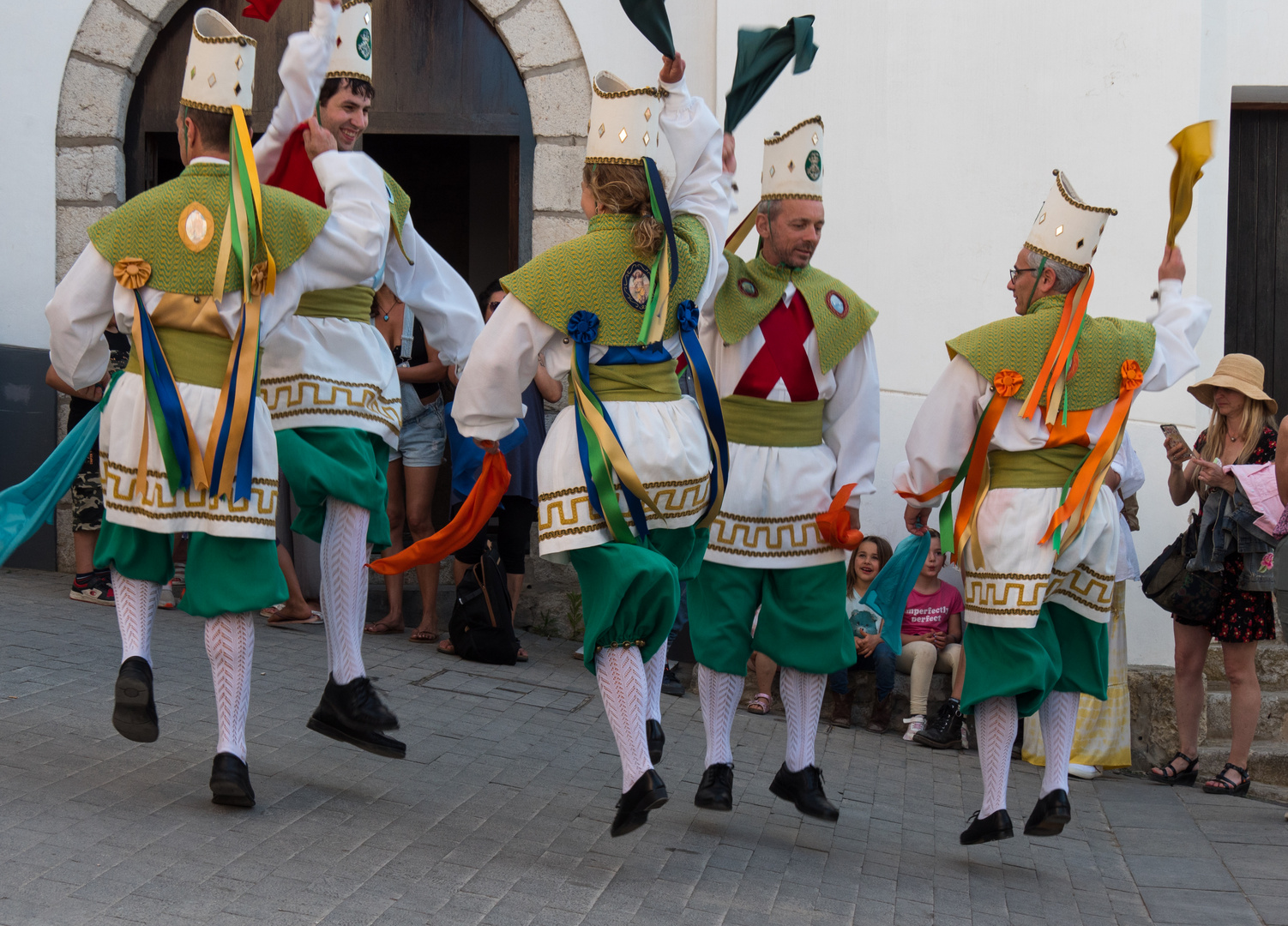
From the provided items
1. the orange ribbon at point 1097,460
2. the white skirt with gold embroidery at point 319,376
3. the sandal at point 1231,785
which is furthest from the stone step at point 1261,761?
the white skirt with gold embroidery at point 319,376

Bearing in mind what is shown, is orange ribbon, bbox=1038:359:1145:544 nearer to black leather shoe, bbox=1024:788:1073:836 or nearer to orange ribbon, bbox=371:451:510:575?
black leather shoe, bbox=1024:788:1073:836

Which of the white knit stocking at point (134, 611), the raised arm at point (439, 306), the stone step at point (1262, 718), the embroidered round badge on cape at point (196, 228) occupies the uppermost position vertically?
the embroidered round badge on cape at point (196, 228)

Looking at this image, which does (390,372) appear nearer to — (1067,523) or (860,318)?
(860,318)

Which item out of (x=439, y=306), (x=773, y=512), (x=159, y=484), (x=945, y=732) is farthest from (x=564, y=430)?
(x=945, y=732)

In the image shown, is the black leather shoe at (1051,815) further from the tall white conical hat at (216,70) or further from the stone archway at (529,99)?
the stone archway at (529,99)

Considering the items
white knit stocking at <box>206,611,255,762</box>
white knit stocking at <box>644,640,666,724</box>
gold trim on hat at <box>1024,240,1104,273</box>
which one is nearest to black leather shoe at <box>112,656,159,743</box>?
Answer: white knit stocking at <box>206,611,255,762</box>

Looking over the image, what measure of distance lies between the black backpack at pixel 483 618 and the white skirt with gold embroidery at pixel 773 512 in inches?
89.8

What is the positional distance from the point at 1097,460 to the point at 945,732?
7.48 feet

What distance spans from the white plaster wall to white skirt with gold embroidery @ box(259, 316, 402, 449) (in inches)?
156

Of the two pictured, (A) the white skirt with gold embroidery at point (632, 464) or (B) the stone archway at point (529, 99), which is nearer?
(A) the white skirt with gold embroidery at point (632, 464)

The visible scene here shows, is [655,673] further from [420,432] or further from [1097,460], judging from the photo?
[420,432]

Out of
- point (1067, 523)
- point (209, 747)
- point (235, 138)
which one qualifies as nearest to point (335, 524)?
point (209, 747)

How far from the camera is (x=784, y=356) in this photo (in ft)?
13.8

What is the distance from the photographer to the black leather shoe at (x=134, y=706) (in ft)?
12.3
